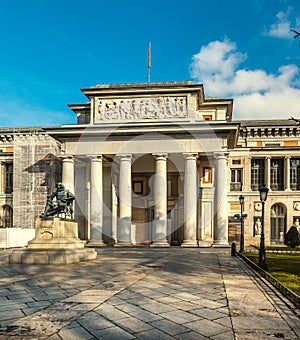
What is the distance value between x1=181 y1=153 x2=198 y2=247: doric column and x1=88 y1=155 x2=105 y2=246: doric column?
8.13m

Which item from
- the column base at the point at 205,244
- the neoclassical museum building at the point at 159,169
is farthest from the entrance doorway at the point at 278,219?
the column base at the point at 205,244

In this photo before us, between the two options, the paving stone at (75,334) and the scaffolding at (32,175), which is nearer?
the paving stone at (75,334)

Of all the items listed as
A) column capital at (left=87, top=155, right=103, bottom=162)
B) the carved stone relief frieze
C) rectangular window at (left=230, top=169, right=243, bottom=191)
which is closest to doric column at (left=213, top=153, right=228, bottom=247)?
the carved stone relief frieze

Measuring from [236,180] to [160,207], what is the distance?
57.4 ft

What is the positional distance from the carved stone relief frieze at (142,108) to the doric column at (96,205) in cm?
459

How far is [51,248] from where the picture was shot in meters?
19.5

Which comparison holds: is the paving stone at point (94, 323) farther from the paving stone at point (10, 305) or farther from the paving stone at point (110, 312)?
the paving stone at point (10, 305)

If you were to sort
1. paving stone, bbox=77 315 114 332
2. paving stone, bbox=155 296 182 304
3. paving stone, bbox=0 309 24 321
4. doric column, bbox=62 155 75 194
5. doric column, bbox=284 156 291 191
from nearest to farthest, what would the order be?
paving stone, bbox=77 315 114 332
paving stone, bbox=0 309 24 321
paving stone, bbox=155 296 182 304
doric column, bbox=62 155 75 194
doric column, bbox=284 156 291 191

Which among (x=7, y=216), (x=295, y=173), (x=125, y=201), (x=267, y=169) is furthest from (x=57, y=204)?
(x=7, y=216)

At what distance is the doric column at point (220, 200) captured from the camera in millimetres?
36906

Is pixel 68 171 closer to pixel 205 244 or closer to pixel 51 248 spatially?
pixel 205 244

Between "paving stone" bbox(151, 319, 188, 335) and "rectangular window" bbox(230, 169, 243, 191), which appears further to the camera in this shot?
"rectangular window" bbox(230, 169, 243, 191)

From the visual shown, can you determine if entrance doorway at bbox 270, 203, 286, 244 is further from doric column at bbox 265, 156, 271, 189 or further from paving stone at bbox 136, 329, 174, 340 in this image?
paving stone at bbox 136, 329, 174, 340

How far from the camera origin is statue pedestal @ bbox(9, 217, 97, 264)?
18803 millimetres
